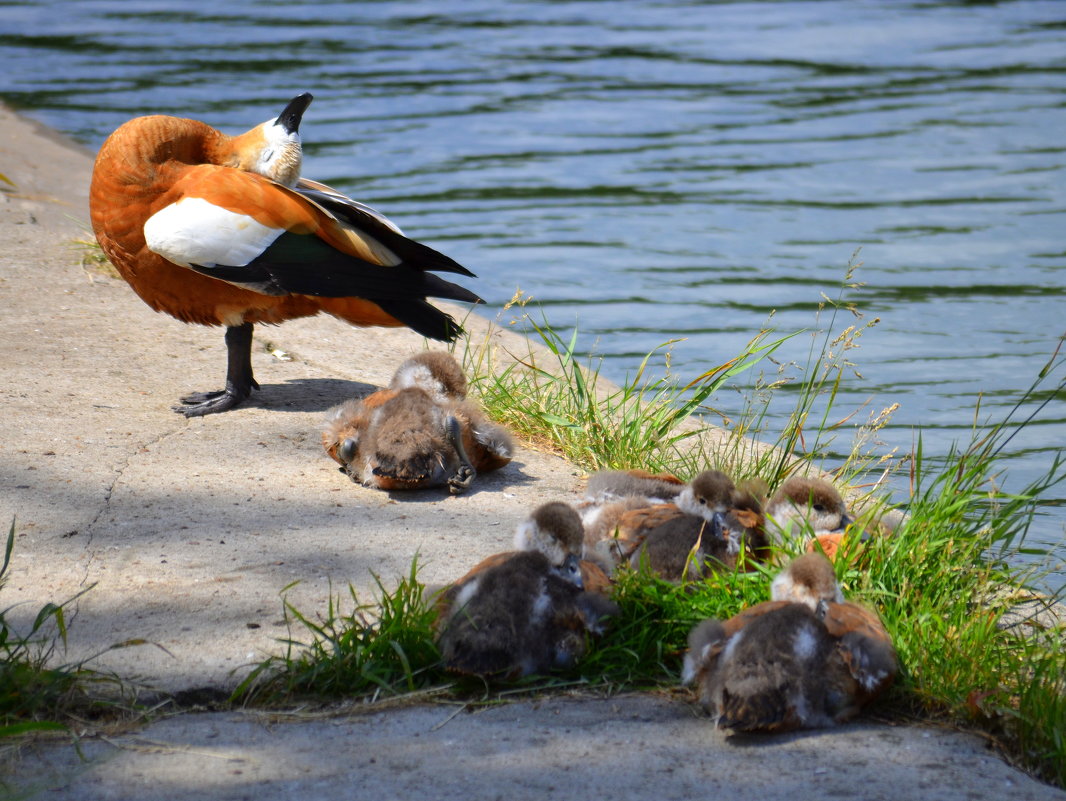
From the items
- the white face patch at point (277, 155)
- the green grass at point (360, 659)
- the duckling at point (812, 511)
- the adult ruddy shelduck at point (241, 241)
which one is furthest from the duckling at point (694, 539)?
the white face patch at point (277, 155)

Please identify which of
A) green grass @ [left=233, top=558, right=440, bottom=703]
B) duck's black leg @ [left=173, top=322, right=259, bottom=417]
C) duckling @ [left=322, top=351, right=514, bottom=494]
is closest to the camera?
green grass @ [left=233, top=558, right=440, bottom=703]

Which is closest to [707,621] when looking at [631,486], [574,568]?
[574,568]

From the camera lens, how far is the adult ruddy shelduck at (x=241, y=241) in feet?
18.0

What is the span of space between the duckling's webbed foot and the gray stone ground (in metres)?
0.05

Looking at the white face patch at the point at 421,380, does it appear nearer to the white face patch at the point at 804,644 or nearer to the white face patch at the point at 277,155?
the white face patch at the point at 277,155

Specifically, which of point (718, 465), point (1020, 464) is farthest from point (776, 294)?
point (718, 465)

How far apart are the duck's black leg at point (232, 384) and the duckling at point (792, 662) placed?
9.66 feet

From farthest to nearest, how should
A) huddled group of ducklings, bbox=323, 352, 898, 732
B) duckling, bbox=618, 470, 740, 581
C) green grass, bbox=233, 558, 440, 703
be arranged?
duckling, bbox=618, 470, 740, 581
green grass, bbox=233, 558, 440, 703
huddled group of ducklings, bbox=323, 352, 898, 732

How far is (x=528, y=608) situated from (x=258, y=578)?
3.22 ft

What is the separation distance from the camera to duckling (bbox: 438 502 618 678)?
350 centimetres

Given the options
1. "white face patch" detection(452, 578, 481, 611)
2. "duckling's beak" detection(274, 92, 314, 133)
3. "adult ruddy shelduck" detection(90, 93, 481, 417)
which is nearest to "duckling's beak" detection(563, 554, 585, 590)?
"white face patch" detection(452, 578, 481, 611)

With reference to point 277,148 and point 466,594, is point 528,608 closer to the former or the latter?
point 466,594

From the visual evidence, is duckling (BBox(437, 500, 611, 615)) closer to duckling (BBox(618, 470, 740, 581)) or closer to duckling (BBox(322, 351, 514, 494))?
duckling (BBox(618, 470, 740, 581))

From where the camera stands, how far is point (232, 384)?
5863 mm
